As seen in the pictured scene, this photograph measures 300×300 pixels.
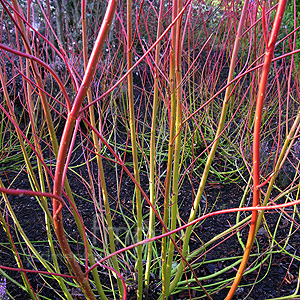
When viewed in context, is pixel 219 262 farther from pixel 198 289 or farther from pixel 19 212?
pixel 19 212

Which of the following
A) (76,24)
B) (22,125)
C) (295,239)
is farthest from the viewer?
(76,24)

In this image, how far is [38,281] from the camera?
1.53m

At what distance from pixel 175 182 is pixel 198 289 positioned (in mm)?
729

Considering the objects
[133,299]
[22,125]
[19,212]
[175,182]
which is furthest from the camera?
[22,125]

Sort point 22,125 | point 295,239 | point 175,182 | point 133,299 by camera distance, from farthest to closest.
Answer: point 22,125 < point 295,239 < point 133,299 < point 175,182

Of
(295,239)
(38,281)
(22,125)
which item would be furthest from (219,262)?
(22,125)

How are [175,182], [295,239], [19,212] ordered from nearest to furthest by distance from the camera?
[175,182] < [295,239] < [19,212]

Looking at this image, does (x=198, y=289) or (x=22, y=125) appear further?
(x=22, y=125)

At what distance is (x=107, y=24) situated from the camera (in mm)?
461

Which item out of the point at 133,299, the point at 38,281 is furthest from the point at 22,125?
the point at 133,299

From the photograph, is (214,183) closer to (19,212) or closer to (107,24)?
(19,212)

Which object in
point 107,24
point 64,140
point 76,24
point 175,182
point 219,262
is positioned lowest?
point 219,262

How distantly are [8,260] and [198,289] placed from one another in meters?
1.11

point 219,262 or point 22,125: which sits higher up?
point 22,125
